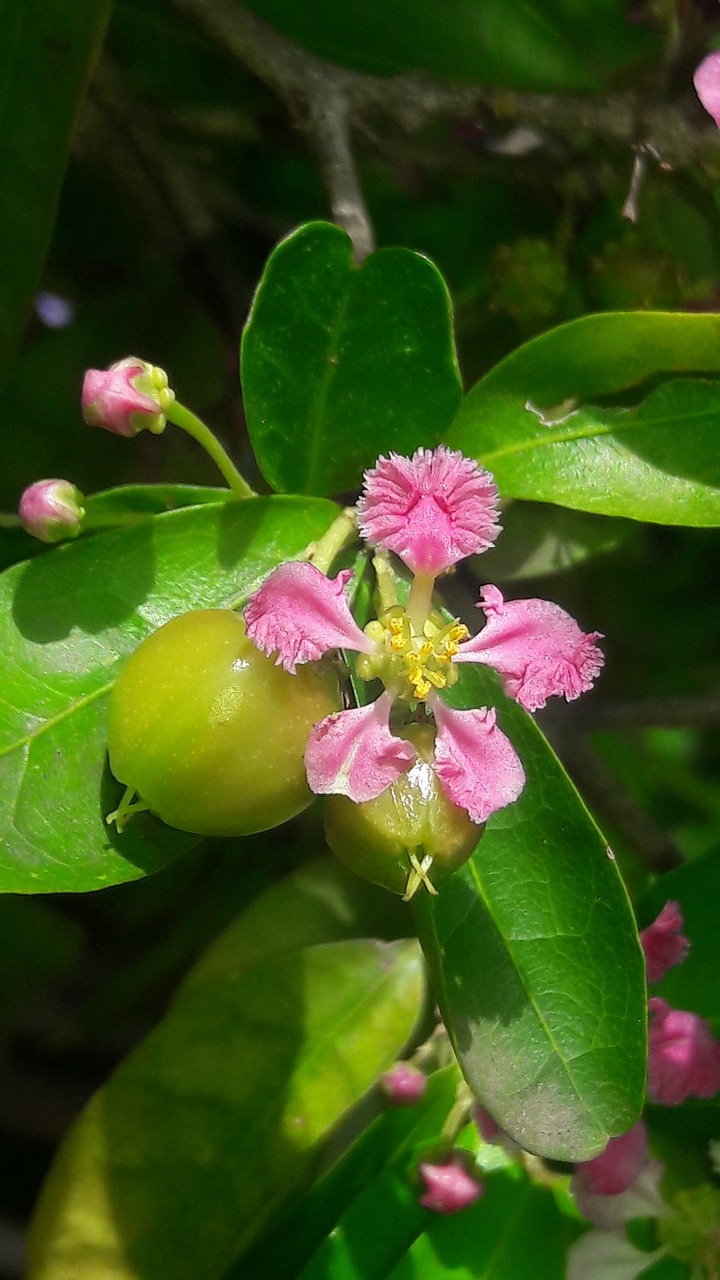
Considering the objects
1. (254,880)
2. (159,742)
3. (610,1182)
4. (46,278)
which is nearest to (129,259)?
(46,278)

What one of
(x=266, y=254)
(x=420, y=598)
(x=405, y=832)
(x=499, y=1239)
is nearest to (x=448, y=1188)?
(x=499, y=1239)

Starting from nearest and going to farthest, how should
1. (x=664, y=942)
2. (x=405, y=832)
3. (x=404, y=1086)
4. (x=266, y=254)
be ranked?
(x=405, y=832), (x=664, y=942), (x=404, y=1086), (x=266, y=254)

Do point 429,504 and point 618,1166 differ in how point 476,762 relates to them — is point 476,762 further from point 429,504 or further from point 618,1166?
point 618,1166

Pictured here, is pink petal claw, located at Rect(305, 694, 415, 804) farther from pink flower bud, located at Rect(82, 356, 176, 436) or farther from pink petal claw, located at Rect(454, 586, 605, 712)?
pink flower bud, located at Rect(82, 356, 176, 436)

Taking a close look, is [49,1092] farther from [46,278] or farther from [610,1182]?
[46,278]

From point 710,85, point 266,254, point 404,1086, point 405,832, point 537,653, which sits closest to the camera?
point 405,832

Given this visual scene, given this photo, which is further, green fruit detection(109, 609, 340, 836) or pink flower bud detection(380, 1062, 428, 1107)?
pink flower bud detection(380, 1062, 428, 1107)

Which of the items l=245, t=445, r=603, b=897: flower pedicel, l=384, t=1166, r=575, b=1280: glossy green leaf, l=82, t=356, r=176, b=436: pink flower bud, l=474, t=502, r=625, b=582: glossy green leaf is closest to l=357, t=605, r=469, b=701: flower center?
l=245, t=445, r=603, b=897: flower pedicel
